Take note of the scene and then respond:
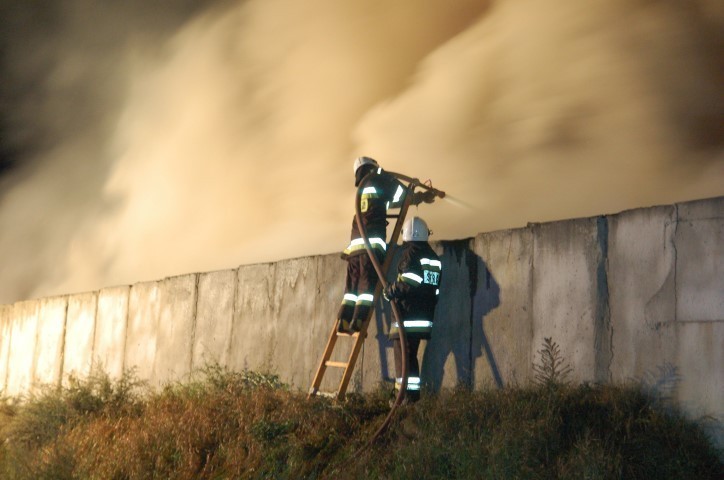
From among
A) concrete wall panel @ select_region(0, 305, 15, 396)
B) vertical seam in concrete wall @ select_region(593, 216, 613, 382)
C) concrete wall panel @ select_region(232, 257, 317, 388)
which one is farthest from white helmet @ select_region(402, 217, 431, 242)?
concrete wall panel @ select_region(0, 305, 15, 396)

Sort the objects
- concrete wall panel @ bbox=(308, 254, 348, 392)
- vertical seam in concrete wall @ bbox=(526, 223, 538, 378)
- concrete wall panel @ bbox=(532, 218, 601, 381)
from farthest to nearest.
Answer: concrete wall panel @ bbox=(308, 254, 348, 392) < vertical seam in concrete wall @ bbox=(526, 223, 538, 378) < concrete wall panel @ bbox=(532, 218, 601, 381)

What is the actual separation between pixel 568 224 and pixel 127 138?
14509 mm

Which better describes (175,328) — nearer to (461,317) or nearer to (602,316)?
(461,317)

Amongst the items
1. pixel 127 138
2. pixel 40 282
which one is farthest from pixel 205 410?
pixel 40 282

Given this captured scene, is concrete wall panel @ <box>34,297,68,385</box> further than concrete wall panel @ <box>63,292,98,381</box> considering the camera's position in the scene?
Yes

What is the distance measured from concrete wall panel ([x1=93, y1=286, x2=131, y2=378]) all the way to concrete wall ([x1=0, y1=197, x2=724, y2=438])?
3.44ft

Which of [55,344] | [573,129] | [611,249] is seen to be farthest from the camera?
[55,344]

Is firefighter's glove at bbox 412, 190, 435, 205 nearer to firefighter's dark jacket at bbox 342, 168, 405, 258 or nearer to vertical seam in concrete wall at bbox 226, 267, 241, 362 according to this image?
firefighter's dark jacket at bbox 342, 168, 405, 258

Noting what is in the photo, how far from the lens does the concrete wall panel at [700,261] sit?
5.84 metres

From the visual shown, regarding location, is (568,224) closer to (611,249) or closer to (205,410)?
(611,249)

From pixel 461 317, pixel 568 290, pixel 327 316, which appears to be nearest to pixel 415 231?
pixel 461 317

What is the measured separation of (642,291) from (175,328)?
294 inches

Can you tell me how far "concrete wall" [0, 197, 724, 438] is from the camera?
5.97 m

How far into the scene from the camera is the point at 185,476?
7078mm
